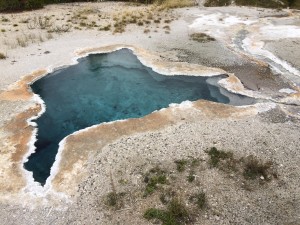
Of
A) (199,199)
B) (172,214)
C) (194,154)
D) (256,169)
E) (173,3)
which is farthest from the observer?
(173,3)

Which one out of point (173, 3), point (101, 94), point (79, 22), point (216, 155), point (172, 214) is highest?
point (173, 3)

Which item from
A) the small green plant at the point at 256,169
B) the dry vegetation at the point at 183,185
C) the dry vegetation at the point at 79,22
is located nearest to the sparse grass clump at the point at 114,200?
the dry vegetation at the point at 183,185

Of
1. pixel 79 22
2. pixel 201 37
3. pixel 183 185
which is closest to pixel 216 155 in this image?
pixel 183 185

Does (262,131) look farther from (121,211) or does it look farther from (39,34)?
(39,34)

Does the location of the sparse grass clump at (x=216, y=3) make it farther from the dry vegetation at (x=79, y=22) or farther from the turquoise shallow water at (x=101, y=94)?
the turquoise shallow water at (x=101, y=94)

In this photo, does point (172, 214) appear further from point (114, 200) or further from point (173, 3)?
point (173, 3)

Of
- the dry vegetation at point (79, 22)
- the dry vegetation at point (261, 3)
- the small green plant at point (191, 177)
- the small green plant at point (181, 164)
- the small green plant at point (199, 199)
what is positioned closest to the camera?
the small green plant at point (199, 199)
